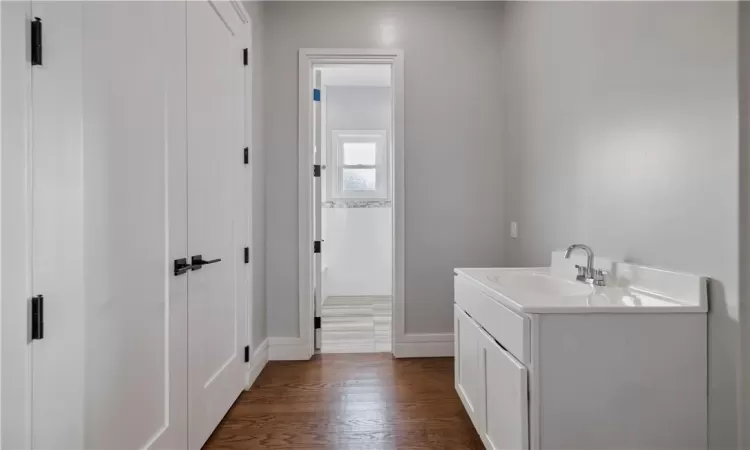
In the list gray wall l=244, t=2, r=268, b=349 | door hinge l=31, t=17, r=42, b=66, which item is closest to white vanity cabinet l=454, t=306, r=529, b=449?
gray wall l=244, t=2, r=268, b=349

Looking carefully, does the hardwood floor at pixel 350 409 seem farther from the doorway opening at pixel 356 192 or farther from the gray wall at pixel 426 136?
the doorway opening at pixel 356 192

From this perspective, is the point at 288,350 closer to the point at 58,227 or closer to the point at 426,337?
the point at 426,337

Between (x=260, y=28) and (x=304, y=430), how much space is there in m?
2.60

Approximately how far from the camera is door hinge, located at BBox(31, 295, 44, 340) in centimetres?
88

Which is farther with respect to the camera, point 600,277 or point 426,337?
point 426,337

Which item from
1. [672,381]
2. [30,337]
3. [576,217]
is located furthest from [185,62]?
[672,381]

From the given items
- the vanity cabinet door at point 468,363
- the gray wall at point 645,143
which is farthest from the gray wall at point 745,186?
the vanity cabinet door at point 468,363

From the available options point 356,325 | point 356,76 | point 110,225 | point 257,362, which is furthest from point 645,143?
point 356,76

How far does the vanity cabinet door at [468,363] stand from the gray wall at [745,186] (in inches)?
32.7

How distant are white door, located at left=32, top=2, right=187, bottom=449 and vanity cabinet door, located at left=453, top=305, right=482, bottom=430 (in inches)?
48.8

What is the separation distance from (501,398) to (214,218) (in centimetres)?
151

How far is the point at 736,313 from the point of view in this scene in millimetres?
1087

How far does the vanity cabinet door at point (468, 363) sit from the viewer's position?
5.57 ft

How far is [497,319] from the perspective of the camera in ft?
4.67
